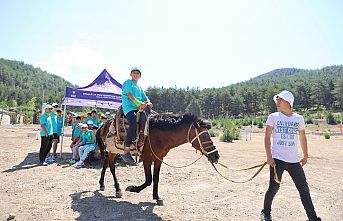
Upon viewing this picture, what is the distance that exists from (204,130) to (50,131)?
6763mm

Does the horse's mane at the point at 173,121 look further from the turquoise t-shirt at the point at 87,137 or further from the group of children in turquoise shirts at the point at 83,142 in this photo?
the turquoise t-shirt at the point at 87,137

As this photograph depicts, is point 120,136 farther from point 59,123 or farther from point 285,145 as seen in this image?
point 59,123

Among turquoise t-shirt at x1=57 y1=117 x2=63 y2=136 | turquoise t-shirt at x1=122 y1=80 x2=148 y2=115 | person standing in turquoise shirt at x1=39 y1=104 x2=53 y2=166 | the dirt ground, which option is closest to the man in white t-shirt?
the dirt ground

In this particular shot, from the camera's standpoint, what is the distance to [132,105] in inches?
233

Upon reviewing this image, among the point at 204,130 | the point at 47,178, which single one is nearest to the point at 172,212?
the point at 204,130

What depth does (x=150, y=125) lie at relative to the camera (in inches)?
233

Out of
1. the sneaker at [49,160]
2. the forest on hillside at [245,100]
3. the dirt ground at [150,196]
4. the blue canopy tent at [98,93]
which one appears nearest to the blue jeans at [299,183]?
the dirt ground at [150,196]

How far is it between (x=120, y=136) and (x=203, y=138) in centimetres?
193

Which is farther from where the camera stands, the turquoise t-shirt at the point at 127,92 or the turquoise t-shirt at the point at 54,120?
the turquoise t-shirt at the point at 54,120

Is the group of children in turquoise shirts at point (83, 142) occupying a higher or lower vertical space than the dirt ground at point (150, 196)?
higher

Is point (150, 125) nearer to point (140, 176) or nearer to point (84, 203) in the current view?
point (84, 203)

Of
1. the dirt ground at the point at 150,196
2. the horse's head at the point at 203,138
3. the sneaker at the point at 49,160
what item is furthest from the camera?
the sneaker at the point at 49,160

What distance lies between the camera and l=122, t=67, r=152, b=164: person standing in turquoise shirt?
5.76 metres

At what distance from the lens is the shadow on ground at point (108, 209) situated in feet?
15.8
